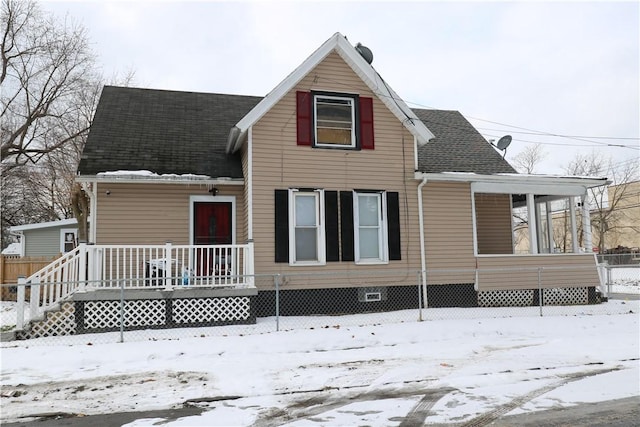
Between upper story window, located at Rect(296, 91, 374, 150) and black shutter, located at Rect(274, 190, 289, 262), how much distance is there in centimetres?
155

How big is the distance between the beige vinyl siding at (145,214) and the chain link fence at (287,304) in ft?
4.34

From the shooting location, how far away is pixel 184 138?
12.7 m

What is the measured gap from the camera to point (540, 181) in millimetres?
12625

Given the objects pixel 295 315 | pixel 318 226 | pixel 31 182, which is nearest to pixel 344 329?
pixel 295 315

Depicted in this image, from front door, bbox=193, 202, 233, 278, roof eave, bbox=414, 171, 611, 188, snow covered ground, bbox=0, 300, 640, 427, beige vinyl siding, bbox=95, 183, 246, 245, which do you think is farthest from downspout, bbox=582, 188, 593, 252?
front door, bbox=193, 202, 233, 278

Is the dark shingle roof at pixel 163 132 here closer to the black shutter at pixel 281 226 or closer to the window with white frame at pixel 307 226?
the black shutter at pixel 281 226

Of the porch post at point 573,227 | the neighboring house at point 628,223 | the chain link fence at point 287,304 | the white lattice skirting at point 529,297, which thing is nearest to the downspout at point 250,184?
the chain link fence at point 287,304

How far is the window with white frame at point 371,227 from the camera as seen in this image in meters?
11.4

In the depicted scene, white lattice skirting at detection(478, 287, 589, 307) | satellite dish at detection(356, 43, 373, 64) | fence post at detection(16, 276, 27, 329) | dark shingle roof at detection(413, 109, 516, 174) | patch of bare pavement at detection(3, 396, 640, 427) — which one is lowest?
patch of bare pavement at detection(3, 396, 640, 427)

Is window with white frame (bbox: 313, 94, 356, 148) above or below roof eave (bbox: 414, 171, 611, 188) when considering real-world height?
above

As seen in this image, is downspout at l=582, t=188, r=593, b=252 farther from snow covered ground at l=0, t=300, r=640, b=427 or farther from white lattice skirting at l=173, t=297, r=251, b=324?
white lattice skirting at l=173, t=297, r=251, b=324

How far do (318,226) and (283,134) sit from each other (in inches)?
88.6

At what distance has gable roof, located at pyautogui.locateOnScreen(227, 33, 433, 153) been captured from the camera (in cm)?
1080

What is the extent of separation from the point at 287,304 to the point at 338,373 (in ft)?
14.8
